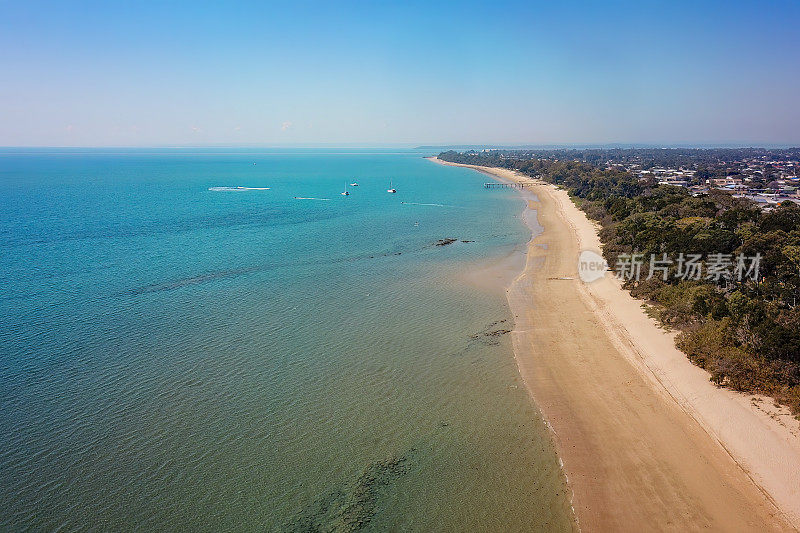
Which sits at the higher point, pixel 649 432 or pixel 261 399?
pixel 261 399

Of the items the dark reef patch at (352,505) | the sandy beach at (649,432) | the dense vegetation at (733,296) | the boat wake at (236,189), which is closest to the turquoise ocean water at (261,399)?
the dark reef patch at (352,505)

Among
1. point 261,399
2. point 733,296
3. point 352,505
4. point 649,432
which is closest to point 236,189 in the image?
point 261,399

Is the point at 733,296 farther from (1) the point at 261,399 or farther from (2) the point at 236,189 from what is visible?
(2) the point at 236,189

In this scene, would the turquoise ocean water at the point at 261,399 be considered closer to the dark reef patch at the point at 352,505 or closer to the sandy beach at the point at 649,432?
the dark reef patch at the point at 352,505

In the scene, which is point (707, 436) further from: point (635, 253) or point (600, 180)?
point (600, 180)

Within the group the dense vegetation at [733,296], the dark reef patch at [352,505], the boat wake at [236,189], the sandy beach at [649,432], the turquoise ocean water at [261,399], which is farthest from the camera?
the boat wake at [236,189]

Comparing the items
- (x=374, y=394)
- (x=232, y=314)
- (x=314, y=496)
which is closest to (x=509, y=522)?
(x=314, y=496)
